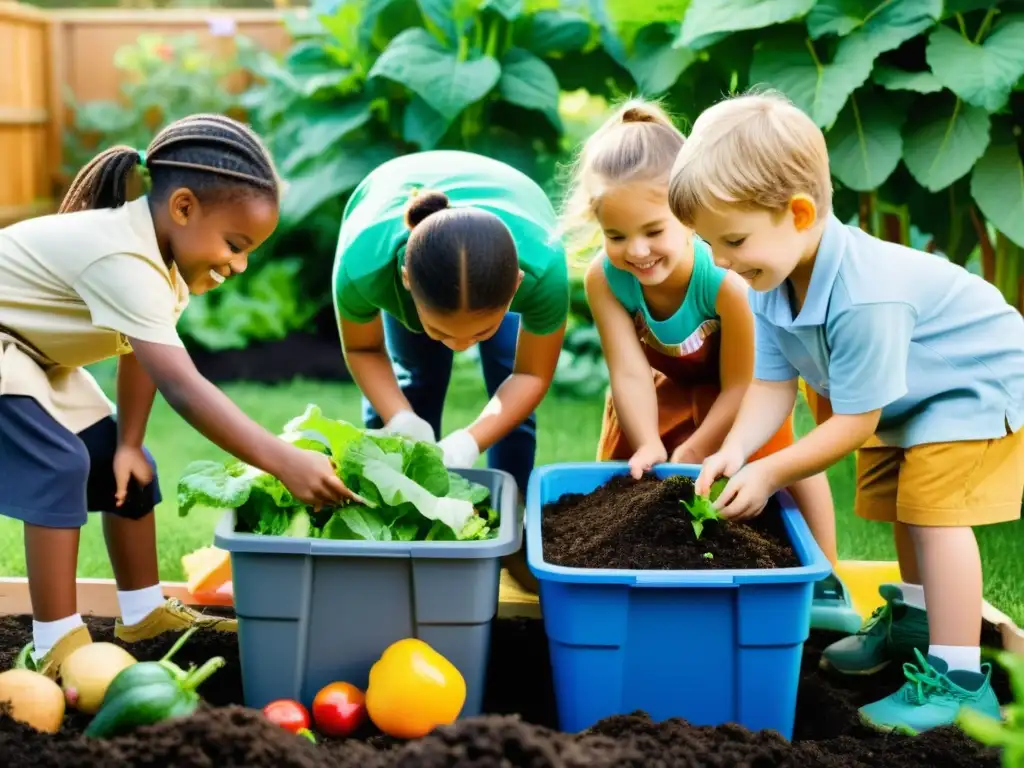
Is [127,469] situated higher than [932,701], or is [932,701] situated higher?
[127,469]

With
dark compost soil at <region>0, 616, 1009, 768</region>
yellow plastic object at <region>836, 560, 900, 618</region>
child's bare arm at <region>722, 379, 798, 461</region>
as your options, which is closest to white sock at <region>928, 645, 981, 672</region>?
dark compost soil at <region>0, 616, 1009, 768</region>

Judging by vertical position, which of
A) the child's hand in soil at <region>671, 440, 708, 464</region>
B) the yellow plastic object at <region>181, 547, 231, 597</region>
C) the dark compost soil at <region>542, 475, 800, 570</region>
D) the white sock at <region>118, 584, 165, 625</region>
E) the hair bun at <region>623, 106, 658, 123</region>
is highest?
the hair bun at <region>623, 106, 658, 123</region>

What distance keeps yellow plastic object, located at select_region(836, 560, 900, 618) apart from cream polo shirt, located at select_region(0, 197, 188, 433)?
186 cm

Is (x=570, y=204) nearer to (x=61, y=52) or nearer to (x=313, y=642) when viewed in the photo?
(x=313, y=642)

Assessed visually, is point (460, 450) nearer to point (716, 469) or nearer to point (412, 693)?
point (716, 469)

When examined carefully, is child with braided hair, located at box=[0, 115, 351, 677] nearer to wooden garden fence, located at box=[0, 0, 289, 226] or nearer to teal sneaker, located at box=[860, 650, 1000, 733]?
teal sneaker, located at box=[860, 650, 1000, 733]

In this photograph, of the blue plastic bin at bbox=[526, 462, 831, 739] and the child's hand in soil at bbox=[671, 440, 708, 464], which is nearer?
the blue plastic bin at bbox=[526, 462, 831, 739]

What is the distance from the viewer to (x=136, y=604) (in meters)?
2.66

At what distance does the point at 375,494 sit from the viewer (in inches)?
90.3

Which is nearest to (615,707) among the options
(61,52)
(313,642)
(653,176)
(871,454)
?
(313,642)

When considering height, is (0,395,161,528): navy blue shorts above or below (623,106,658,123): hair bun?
below

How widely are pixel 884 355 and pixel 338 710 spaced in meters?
1.24

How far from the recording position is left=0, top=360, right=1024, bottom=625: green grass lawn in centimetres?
324

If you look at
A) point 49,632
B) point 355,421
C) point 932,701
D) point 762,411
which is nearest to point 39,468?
point 49,632
